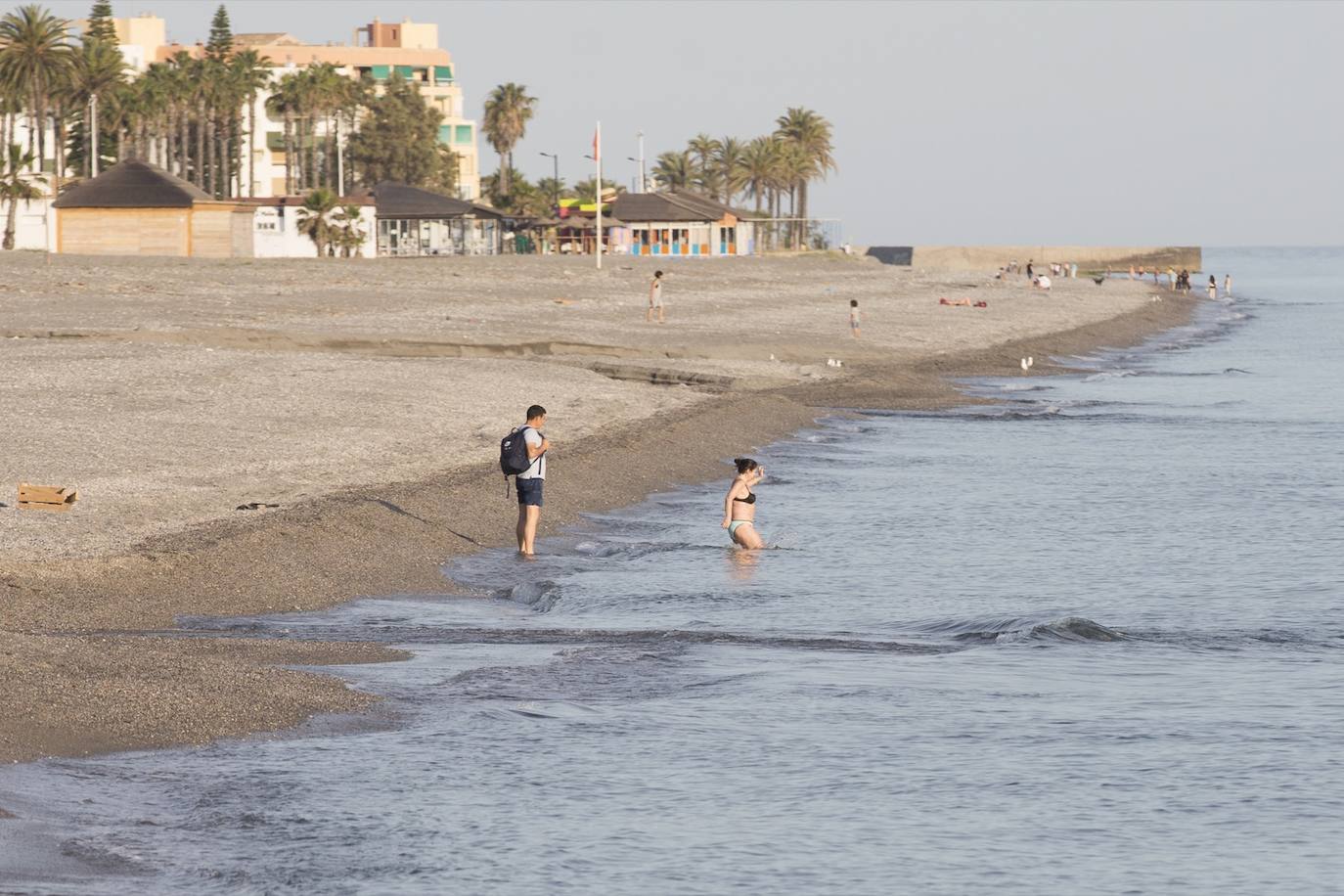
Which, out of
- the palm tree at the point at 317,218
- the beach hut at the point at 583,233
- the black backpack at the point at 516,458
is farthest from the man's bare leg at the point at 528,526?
the beach hut at the point at 583,233

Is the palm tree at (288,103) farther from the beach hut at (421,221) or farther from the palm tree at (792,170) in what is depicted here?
the palm tree at (792,170)

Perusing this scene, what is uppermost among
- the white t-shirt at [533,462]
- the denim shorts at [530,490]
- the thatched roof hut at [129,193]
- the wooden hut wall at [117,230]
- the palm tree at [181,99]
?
the palm tree at [181,99]

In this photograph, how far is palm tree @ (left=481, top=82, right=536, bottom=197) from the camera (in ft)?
435

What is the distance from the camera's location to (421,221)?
298 feet

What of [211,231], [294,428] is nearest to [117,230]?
[211,231]

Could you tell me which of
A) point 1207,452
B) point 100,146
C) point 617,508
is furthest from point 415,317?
point 100,146

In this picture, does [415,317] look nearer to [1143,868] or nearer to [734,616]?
[734,616]

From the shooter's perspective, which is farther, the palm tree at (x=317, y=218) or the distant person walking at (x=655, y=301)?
the palm tree at (x=317, y=218)

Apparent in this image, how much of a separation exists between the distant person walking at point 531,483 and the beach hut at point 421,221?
71.1 metres

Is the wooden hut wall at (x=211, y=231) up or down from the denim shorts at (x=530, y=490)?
up

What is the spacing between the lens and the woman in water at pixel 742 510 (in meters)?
18.5

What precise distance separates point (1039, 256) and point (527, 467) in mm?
173160

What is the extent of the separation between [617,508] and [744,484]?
305 centimetres

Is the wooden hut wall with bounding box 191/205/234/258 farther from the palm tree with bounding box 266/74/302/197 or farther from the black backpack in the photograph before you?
the black backpack
